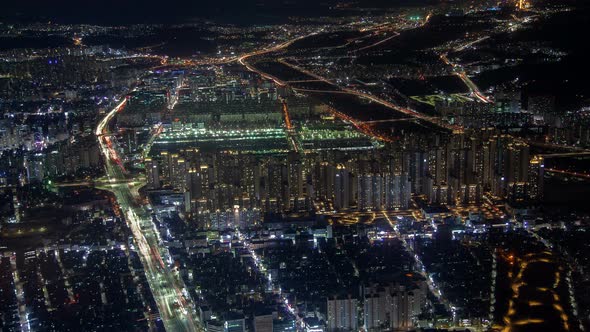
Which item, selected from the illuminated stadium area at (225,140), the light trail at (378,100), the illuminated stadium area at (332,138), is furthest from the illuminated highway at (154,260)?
the light trail at (378,100)

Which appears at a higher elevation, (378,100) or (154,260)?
(378,100)

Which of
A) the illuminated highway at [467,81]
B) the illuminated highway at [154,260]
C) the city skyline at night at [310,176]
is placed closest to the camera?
the illuminated highway at [154,260]

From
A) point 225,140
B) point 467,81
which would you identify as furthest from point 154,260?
point 467,81

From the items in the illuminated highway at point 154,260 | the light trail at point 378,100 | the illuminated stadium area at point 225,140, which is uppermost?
the light trail at point 378,100

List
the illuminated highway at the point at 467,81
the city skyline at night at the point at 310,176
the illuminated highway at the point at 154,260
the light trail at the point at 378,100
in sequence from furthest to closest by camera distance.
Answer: the illuminated highway at the point at 467,81 → the light trail at the point at 378,100 → the city skyline at night at the point at 310,176 → the illuminated highway at the point at 154,260

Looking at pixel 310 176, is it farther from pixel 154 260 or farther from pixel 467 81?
pixel 467 81

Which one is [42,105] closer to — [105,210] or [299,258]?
[105,210]

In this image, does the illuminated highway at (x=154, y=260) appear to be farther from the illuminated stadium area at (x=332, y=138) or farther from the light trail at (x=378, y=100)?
the light trail at (x=378, y=100)

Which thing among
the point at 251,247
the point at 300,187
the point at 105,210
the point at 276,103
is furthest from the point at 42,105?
the point at 251,247

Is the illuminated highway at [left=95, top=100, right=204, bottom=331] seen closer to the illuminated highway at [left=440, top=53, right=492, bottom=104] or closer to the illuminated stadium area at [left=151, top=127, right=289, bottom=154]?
the illuminated stadium area at [left=151, top=127, right=289, bottom=154]
